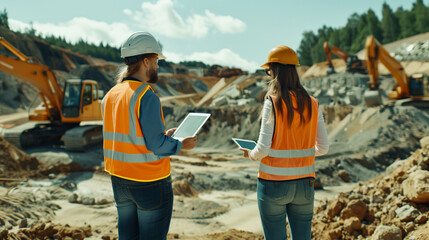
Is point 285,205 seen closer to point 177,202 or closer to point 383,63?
point 177,202

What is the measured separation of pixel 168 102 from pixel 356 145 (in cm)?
1745

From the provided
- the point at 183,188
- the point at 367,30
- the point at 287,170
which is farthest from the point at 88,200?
the point at 367,30

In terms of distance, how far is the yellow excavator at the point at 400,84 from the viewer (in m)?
15.8

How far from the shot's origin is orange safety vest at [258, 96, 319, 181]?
2004mm

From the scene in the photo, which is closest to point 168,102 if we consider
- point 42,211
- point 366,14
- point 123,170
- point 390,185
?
point 42,211

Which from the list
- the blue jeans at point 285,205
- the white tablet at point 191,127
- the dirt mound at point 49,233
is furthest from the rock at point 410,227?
the dirt mound at point 49,233

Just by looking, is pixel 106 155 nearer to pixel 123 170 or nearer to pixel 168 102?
pixel 123 170

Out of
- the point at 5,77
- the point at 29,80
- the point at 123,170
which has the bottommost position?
the point at 123,170

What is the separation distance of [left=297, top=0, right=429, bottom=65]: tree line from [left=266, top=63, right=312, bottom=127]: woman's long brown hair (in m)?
56.6

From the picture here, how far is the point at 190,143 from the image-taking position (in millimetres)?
2078

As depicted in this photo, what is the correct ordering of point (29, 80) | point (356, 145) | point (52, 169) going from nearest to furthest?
1. point (52, 169)
2. point (29, 80)
3. point (356, 145)

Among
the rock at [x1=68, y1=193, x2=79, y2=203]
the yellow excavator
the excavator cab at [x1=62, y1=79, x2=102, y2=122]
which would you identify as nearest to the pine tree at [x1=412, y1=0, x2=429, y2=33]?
the yellow excavator

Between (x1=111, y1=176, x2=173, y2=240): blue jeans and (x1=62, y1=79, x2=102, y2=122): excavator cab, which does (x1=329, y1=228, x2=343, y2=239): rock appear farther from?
(x1=62, y1=79, x2=102, y2=122): excavator cab

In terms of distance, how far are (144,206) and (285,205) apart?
0.93m
